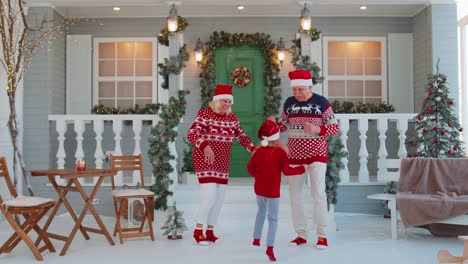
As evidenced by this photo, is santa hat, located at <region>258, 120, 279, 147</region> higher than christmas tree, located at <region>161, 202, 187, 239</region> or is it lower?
higher

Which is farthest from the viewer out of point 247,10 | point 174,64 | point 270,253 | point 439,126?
point 247,10

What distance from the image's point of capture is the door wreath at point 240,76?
865 cm

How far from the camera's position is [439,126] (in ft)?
22.0

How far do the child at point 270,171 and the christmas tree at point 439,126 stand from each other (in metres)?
2.85

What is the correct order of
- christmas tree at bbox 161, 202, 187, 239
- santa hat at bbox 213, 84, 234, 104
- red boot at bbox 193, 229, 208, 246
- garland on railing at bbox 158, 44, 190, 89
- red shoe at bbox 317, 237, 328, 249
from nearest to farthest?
1. red shoe at bbox 317, 237, 328, 249
2. red boot at bbox 193, 229, 208, 246
3. santa hat at bbox 213, 84, 234, 104
4. christmas tree at bbox 161, 202, 187, 239
5. garland on railing at bbox 158, 44, 190, 89

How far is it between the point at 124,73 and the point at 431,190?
220 inches

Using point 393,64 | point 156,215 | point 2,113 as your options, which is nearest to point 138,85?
point 2,113

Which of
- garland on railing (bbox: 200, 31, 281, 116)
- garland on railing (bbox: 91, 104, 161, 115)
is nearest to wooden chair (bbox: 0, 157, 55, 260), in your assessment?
garland on railing (bbox: 91, 104, 161, 115)

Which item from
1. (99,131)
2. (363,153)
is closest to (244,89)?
(363,153)

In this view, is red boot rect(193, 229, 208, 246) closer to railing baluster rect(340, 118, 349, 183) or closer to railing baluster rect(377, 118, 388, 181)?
railing baluster rect(340, 118, 349, 183)

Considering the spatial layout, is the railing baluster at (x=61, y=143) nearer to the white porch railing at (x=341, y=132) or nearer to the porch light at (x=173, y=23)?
the white porch railing at (x=341, y=132)

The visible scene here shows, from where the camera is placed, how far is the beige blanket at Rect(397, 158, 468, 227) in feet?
17.4

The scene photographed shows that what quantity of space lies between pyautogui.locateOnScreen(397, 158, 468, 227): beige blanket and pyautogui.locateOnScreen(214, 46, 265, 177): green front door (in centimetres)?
318

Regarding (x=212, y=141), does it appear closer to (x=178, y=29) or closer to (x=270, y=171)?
(x=270, y=171)
